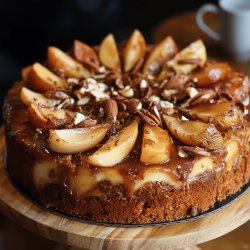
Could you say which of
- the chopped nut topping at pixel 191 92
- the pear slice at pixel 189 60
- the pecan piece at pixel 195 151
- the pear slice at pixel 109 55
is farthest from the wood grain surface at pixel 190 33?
the pecan piece at pixel 195 151

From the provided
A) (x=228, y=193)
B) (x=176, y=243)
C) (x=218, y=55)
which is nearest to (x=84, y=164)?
(x=176, y=243)

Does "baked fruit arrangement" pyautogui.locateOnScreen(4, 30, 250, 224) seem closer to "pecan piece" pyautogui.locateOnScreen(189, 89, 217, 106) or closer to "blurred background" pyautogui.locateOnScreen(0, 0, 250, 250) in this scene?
"pecan piece" pyautogui.locateOnScreen(189, 89, 217, 106)

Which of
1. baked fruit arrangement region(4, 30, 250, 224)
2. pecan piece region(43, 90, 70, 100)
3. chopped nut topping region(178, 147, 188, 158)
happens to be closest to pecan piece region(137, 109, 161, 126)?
baked fruit arrangement region(4, 30, 250, 224)

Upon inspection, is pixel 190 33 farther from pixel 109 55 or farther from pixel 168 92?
pixel 168 92

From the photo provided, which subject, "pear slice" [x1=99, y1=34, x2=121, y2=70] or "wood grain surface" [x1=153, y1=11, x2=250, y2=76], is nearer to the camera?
"pear slice" [x1=99, y1=34, x2=121, y2=70]

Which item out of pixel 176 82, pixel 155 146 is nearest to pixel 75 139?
pixel 155 146

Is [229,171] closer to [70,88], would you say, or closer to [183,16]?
[70,88]

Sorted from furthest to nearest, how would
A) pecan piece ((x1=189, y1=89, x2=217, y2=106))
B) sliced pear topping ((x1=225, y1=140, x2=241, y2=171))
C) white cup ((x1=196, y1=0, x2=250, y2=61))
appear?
Result: white cup ((x1=196, y1=0, x2=250, y2=61))
pecan piece ((x1=189, y1=89, x2=217, y2=106))
sliced pear topping ((x1=225, y1=140, x2=241, y2=171))

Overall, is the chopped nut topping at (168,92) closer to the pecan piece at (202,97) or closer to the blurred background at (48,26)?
the pecan piece at (202,97)
